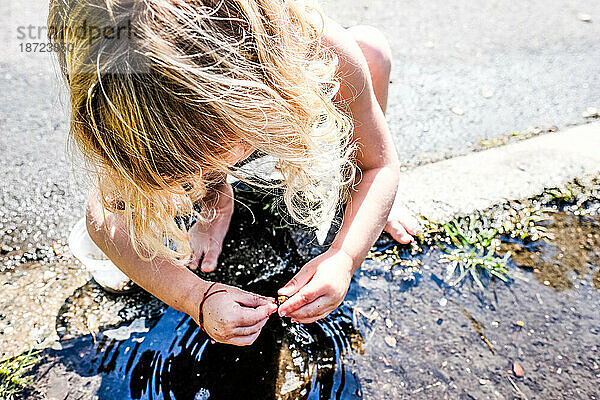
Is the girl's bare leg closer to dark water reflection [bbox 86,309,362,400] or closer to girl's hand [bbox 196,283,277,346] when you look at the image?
dark water reflection [bbox 86,309,362,400]

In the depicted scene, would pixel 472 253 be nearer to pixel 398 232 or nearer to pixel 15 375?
pixel 398 232

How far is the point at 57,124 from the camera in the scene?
2760 millimetres

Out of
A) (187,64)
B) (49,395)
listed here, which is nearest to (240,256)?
(49,395)

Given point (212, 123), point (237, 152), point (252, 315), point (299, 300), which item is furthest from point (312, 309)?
point (212, 123)

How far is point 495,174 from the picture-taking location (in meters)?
2.45

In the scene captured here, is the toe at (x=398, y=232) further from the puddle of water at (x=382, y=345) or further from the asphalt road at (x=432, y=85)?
the asphalt road at (x=432, y=85)

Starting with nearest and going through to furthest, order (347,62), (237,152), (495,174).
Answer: (237,152), (347,62), (495,174)

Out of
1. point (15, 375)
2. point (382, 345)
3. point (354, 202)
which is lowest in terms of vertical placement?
point (15, 375)

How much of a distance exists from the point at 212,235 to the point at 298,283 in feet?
2.02

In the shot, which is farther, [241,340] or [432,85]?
[432,85]

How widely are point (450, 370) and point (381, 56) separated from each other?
3.94 feet

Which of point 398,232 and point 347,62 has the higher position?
point 347,62

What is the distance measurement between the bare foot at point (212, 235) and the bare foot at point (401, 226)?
66cm

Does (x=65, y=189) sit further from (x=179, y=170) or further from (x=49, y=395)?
(x=179, y=170)
